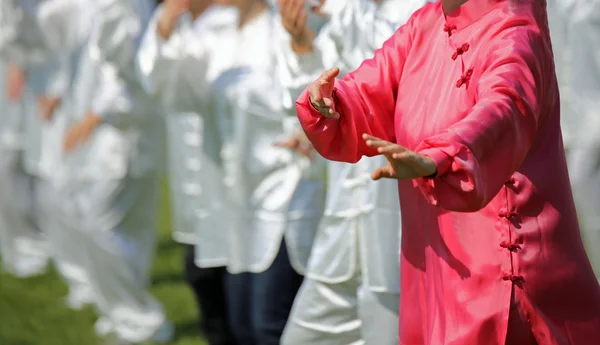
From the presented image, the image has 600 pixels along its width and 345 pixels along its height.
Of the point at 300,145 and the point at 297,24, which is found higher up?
the point at 297,24

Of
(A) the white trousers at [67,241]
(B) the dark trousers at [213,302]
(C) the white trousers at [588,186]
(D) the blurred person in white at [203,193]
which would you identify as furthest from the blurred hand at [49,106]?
(C) the white trousers at [588,186]

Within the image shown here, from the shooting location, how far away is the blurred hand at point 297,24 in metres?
4.61

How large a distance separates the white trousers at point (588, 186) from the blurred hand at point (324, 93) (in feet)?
7.10

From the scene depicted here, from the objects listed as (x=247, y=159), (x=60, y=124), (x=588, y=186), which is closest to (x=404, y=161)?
(x=588, y=186)

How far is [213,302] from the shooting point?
5.93m

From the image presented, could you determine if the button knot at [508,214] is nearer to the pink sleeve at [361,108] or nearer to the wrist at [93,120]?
the pink sleeve at [361,108]

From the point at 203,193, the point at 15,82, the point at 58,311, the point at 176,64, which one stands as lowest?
the point at 58,311

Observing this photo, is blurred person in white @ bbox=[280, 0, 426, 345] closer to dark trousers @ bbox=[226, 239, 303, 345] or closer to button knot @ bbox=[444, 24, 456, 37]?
dark trousers @ bbox=[226, 239, 303, 345]

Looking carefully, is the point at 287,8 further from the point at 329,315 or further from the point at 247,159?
the point at 329,315

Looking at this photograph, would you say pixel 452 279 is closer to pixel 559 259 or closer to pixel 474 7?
pixel 559 259

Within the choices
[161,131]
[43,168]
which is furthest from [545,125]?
[43,168]

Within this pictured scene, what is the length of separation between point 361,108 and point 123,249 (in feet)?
12.0

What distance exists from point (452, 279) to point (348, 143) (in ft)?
1.47

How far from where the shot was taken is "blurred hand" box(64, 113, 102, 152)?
6465mm
